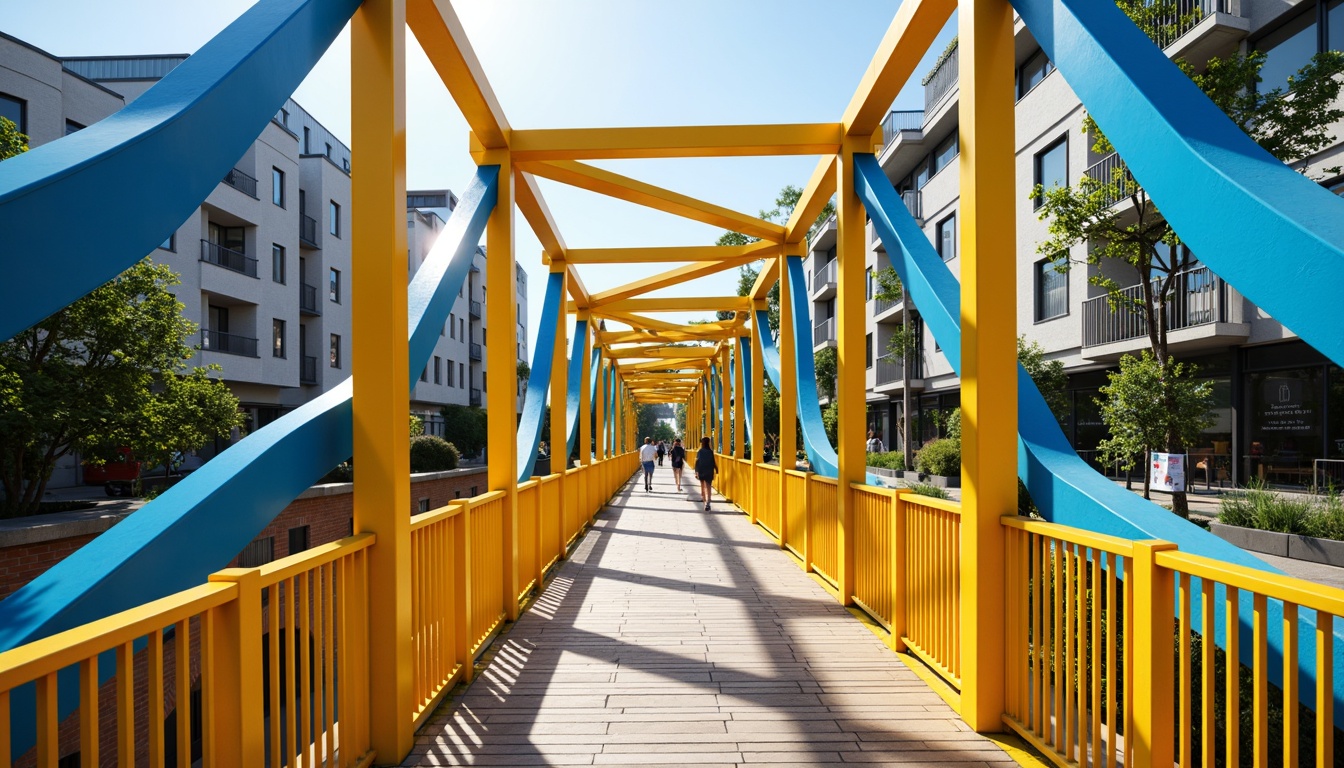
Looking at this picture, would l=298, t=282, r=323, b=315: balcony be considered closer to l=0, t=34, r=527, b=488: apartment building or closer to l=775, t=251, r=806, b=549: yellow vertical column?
l=0, t=34, r=527, b=488: apartment building

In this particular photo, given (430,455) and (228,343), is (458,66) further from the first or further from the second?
(228,343)

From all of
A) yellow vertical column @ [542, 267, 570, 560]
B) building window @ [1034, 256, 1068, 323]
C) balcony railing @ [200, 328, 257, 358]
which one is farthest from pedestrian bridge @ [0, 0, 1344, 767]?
balcony railing @ [200, 328, 257, 358]

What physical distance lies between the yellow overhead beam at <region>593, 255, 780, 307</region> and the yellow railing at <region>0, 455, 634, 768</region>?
6190mm

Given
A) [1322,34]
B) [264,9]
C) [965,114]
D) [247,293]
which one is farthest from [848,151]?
[247,293]

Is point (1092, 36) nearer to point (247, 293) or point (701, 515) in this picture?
point (701, 515)

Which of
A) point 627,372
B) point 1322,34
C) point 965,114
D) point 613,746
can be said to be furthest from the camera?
point 627,372

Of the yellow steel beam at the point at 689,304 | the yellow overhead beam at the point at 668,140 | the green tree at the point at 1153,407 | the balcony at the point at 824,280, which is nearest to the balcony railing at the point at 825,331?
the balcony at the point at 824,280

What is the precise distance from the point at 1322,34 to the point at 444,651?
15.5 m

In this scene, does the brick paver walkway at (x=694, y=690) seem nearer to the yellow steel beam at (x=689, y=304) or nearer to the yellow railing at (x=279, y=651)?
the yellow railing at (x=279, y=651)

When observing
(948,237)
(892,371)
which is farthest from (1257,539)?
(892,371)

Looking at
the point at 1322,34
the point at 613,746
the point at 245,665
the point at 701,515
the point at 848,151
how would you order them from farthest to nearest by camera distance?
the point at 701,515
the point at 1322,34
the point at 848,151
the point at 613,746
the point at 245,665

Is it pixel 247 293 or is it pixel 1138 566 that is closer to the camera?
pixel 1138 566

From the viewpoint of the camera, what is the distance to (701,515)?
47.6 ft

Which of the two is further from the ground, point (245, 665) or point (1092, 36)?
A: point (1092, 36)
